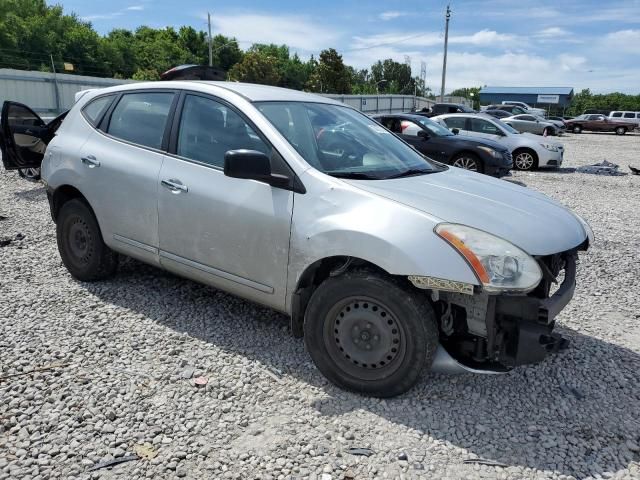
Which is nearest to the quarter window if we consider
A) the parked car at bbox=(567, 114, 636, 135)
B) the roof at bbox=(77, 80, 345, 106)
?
the roof at bbox=(77, 80, 345, 106)

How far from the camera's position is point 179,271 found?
388 centimetres

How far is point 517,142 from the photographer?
48.9 feet

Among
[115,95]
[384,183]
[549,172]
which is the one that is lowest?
[549,172]

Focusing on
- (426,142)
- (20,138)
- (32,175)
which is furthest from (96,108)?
(426,142)

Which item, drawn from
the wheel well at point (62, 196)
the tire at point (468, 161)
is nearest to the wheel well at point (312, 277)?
the wheel well at point (62, 196)

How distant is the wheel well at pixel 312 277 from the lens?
3066 millimetres

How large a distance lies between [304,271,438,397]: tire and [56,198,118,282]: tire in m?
2.27

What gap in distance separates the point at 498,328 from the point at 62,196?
388cm

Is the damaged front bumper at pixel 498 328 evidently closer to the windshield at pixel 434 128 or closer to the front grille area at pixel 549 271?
the front grille area at pixel 549 271

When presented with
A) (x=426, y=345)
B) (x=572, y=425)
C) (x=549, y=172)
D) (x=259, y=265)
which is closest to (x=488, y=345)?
(x=426, y=345)

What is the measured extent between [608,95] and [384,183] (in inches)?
3586

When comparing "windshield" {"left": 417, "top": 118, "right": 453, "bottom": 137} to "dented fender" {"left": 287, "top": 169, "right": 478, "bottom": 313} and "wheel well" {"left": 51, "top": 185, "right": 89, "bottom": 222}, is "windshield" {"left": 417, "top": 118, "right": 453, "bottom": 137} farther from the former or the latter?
"dented fender" {"left": 287, "top": 169, "right": 478, "bottom": 313}

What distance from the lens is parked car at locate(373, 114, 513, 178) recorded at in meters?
11.6

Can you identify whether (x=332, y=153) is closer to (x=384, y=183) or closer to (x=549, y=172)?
(x=384, y=183)
